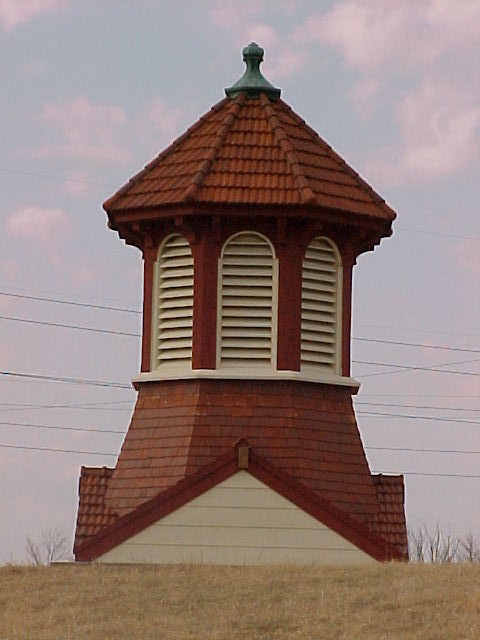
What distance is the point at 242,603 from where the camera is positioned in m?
28.9

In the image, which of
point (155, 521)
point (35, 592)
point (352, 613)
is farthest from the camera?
point (155, 521)

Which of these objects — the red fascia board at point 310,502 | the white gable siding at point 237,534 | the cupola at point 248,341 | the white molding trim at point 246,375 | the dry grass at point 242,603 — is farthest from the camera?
the white molding trim at point 246,375

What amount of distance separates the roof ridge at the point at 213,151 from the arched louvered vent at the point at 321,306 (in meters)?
2.18

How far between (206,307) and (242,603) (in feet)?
22.3

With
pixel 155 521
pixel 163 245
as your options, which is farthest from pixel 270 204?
pixel 155 521

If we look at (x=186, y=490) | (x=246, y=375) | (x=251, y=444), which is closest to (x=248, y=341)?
(x=246, y=375)

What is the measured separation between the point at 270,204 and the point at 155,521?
5.57 metres

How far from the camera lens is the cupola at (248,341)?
33500 mm

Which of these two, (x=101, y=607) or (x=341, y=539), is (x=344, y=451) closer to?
(x=341, y=539)

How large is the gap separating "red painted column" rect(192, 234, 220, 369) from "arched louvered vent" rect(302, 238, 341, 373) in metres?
1.54

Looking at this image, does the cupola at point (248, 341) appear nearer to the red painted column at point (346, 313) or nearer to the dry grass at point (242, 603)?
the red painted column at point (346, 313)

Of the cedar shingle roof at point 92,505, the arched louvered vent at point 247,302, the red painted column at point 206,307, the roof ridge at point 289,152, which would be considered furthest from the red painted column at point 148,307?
the roof ridge at point 289,152

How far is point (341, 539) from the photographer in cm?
3325

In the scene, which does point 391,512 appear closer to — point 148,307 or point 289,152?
point 148,307
